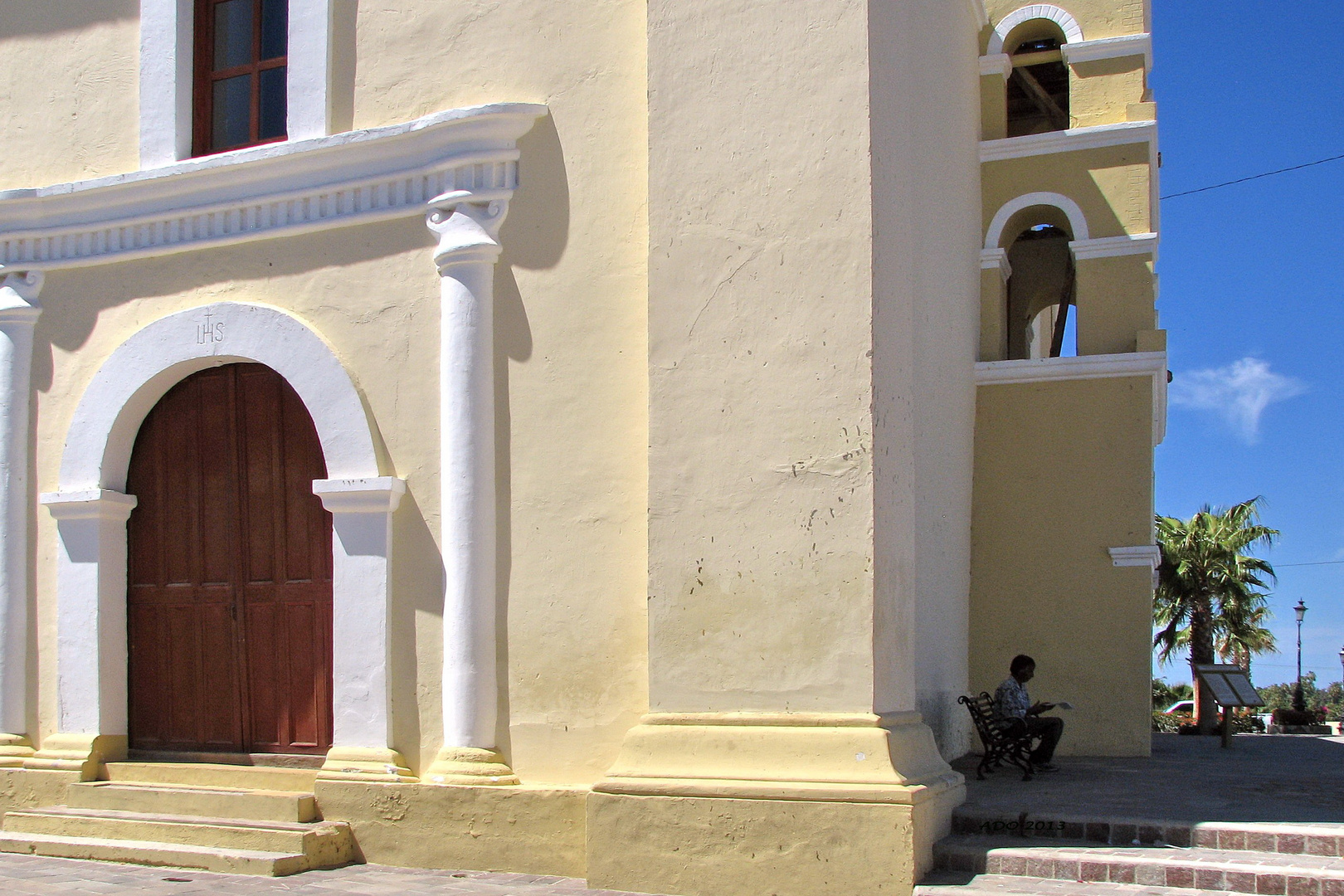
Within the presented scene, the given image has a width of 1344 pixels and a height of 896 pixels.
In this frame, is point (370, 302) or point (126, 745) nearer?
point (370, 302)

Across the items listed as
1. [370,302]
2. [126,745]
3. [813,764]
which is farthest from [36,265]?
[813,764]

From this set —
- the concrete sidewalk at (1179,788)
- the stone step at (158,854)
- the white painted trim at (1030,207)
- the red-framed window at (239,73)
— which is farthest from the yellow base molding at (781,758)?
the white painted trim at (1030,207)

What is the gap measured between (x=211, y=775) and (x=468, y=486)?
2.59 meters

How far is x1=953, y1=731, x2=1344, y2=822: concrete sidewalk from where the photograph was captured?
23.1 feet

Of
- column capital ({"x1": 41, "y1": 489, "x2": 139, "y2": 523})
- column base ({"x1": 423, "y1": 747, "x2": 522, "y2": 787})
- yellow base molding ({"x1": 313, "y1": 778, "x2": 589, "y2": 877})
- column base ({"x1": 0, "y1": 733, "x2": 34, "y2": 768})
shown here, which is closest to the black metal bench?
yellow base molding ({"x1": 313, "y1": 778, "x2": 589, "y2": 877})

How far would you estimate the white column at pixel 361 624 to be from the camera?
782 cm

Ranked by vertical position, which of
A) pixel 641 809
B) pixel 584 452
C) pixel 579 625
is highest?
pixel 584 452

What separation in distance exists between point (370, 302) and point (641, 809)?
139 inches

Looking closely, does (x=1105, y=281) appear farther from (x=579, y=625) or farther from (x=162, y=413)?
(x=162, y=413)

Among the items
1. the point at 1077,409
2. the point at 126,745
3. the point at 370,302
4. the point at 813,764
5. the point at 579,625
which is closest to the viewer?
the point at 813,764

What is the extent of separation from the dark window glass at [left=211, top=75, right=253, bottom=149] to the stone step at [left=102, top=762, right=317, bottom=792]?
162 inches

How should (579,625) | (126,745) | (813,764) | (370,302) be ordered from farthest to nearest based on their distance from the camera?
(126,745) → (370,302) → (579,625) → (813,764)

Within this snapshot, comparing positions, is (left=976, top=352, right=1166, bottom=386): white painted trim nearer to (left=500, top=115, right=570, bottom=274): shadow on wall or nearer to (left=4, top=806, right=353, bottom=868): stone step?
(left=500, top=115, right=570, bottom=274): shadow on wall

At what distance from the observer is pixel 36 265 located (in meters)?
9.22
